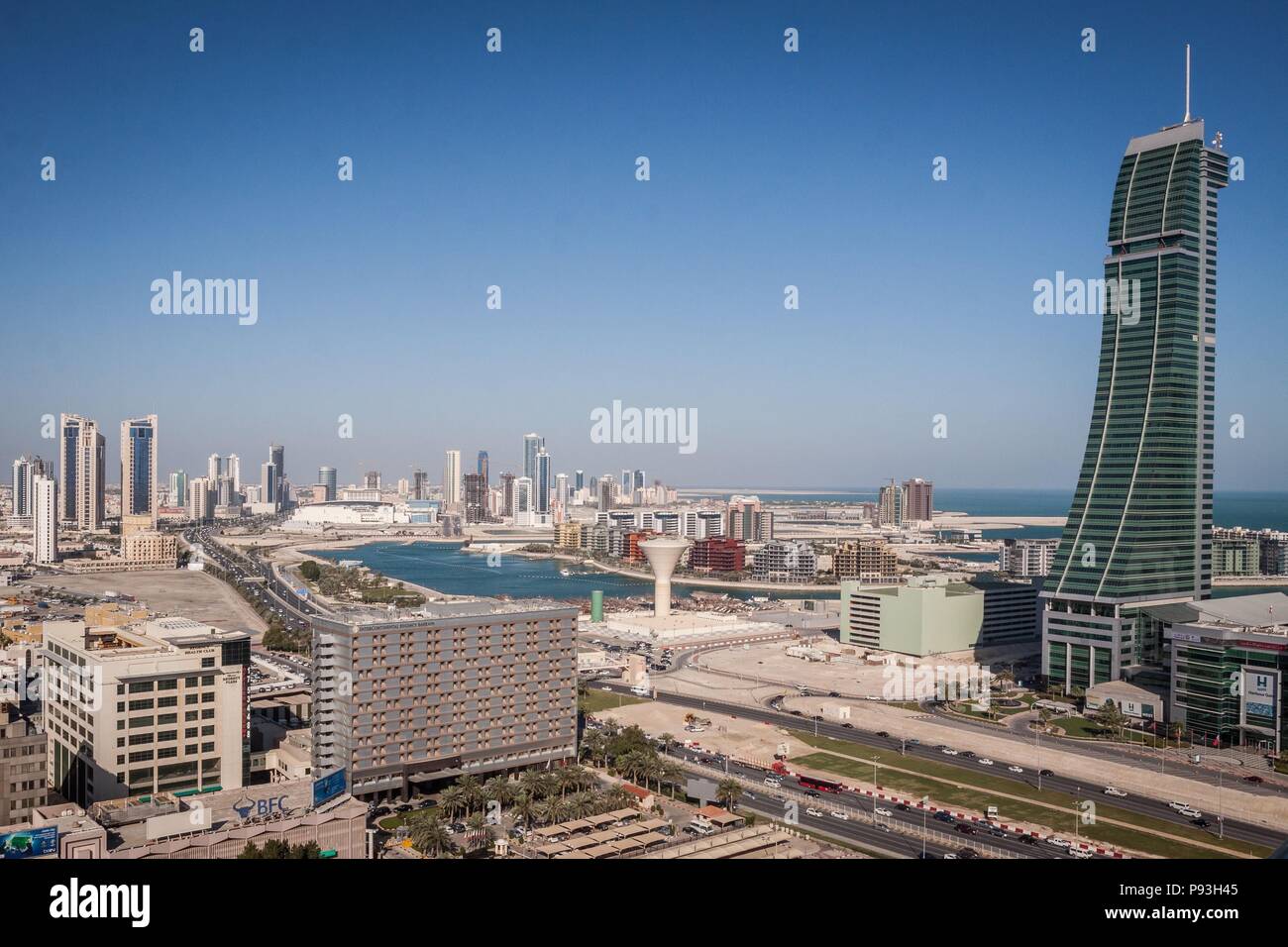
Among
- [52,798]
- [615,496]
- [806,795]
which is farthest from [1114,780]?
[615,496]

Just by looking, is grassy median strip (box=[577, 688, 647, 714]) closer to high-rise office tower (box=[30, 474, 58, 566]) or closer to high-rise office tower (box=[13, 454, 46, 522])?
high-rise office tower (box=[30, 474, 58, 566])

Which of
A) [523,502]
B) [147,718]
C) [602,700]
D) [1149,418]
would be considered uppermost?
[1149,418]

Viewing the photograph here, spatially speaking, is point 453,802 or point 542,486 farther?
point 542,486

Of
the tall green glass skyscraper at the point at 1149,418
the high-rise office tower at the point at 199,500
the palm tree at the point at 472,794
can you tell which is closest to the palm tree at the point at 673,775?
the palm tree at the point at 472,794

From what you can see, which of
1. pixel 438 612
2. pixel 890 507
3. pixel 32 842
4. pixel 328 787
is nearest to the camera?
pixel 32 842

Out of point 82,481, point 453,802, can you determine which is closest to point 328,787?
point 453,802

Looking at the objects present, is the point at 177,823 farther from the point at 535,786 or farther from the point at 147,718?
the point at 535,786

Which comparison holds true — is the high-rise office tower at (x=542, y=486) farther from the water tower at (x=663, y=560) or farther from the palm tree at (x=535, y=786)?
the palm tree at (x=535, y=786)
